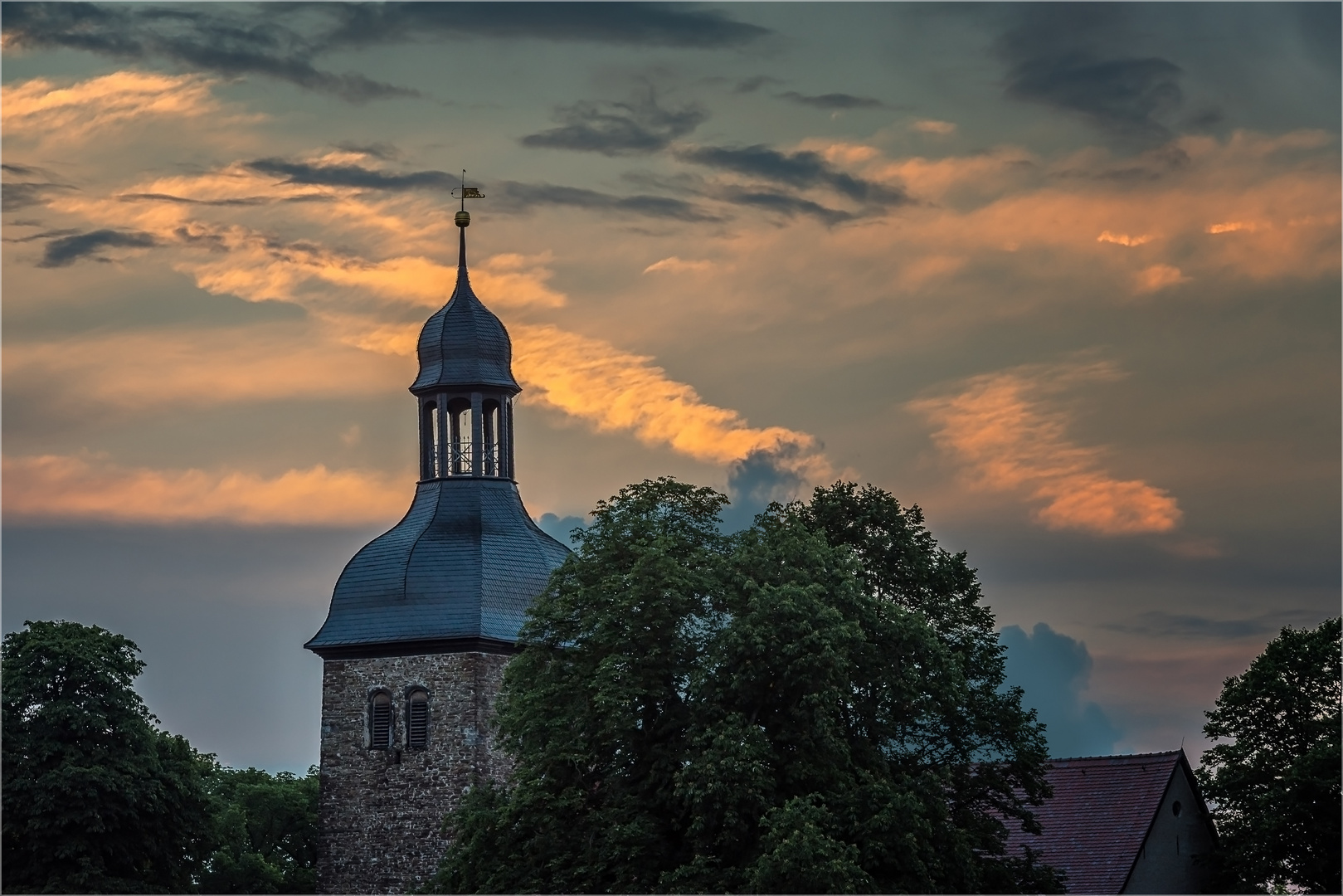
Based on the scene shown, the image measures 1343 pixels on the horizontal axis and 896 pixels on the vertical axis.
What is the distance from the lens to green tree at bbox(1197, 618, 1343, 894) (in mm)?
52094

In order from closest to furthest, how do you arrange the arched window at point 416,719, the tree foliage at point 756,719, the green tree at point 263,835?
1. the tree foliage at point 756,719
2. the arched window at point 416,719
3. the green tree at point 263,835

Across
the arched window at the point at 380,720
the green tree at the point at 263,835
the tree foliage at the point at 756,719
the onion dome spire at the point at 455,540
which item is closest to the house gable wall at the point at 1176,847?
the tree foliage at the point at 756,719

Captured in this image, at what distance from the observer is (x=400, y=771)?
61375 millimetres

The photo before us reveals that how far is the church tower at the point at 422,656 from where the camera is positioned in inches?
2397

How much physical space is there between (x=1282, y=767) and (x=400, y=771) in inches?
826

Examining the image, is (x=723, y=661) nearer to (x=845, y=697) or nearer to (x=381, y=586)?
(x=845, y=697)

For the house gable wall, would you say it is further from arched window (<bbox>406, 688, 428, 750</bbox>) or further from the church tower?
arched window (<bbox>406, 688, 428, 750</bbox>)

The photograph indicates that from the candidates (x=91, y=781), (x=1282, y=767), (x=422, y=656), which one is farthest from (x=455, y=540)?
(x=1282, y=767)

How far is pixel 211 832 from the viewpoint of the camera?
201 feet

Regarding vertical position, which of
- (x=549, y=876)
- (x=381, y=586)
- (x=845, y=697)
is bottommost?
(x=549, y=876)

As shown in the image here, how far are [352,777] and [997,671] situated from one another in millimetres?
19575

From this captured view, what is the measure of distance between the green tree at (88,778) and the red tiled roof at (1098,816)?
1989 centimetres

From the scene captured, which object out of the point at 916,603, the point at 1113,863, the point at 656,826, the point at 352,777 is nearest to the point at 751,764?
the point at 656,826

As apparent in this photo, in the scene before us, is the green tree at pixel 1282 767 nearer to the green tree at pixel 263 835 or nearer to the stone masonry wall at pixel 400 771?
the stone masonry wall at pixel 400 771
